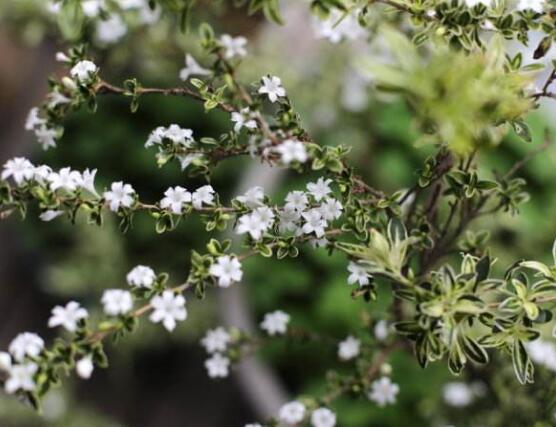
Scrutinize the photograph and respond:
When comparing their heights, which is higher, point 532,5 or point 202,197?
point 532,5

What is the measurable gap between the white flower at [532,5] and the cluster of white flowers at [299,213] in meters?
0.22

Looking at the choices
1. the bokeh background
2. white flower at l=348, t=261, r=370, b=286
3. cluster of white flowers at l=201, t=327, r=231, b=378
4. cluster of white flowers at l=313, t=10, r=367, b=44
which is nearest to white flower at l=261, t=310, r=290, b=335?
cluster of white flowers at l=201, t=327, r=231, b=378

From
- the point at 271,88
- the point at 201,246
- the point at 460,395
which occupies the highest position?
the point at 201,246

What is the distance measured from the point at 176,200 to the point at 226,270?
0.08 meters

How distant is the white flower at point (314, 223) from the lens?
683 mm

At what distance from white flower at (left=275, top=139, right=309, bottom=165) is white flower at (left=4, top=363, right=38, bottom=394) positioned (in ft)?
0.79

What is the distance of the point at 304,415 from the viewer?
0.86 meters

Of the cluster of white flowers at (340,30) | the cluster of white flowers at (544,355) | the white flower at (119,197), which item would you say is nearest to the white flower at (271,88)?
the white flower at (119,197)

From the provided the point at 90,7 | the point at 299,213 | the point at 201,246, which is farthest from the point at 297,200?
the point at 201,246

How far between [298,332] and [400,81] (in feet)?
1.51

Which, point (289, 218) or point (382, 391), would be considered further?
point (382, 391)

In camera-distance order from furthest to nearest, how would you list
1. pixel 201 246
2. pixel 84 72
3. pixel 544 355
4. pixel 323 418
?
pixel 201 246 → pixel 544 355 → pixel 323 418 → pixel 84 72

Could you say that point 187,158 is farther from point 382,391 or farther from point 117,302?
point 382,391

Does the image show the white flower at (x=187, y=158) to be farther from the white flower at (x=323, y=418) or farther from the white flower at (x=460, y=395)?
the white flower at (x=460, y=395)
